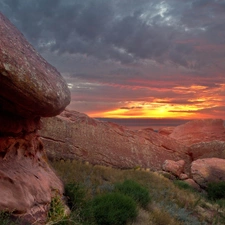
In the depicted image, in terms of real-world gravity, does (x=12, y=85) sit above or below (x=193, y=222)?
above

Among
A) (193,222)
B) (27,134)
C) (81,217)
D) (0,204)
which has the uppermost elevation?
(27,134)

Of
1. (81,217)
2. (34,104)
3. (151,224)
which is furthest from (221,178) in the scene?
(34,104)

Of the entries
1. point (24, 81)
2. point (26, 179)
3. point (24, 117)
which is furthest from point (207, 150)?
point (24, 81)

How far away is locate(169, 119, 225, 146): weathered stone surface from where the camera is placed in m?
26.3

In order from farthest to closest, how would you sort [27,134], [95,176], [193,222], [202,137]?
[202,137] → [95,176] → [193,222] → [27,134]

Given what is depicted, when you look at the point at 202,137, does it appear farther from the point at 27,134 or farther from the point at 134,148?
the point at 27,134

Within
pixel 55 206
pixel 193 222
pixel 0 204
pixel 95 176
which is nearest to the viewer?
pixel 0 204

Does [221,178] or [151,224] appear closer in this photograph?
[151,224]

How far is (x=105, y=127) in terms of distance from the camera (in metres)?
17.8

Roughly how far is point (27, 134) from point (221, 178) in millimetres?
13490

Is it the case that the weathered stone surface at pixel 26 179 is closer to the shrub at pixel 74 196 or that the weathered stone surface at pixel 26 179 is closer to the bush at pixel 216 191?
the shrub at pixel 74 196

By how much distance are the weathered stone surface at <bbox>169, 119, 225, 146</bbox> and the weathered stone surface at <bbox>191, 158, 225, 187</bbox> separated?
20.2 ft

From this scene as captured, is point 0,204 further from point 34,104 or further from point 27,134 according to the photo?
point 27,134

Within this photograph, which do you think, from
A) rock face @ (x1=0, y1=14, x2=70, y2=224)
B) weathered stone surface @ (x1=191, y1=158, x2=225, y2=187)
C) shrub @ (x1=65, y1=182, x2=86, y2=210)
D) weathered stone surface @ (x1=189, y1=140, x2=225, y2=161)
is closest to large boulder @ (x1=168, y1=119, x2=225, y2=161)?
weathered stone surface @ (x1=189, y1=140, x2=225, y2=161)
